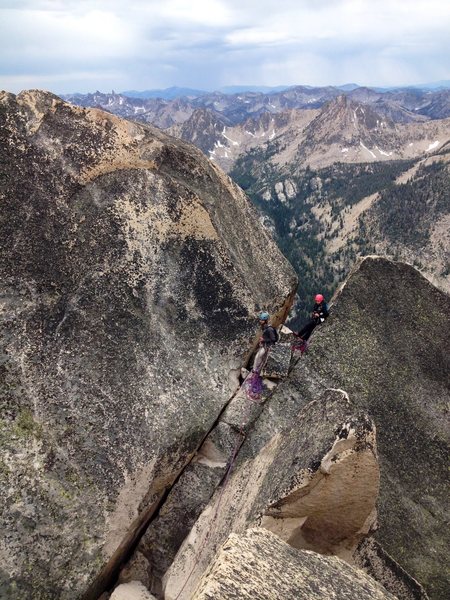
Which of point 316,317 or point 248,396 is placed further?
point 316,317

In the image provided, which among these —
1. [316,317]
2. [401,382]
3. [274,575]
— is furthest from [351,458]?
[316,317]

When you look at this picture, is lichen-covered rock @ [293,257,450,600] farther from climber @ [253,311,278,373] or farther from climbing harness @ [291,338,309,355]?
climber @ [253,311,278,373]

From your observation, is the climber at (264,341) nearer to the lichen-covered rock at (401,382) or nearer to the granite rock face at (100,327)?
the granite rock face at (100,327)

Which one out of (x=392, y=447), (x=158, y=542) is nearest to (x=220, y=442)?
(x=158, y=542)

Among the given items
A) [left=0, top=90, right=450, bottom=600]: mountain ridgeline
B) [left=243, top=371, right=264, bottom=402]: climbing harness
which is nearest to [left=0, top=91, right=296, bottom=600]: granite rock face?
[left=0, top=90, right=450, bottom=600]: mountain ridgeline

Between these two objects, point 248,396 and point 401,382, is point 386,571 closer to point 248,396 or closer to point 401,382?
point 248,396

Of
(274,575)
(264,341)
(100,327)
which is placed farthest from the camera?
(264,341)
